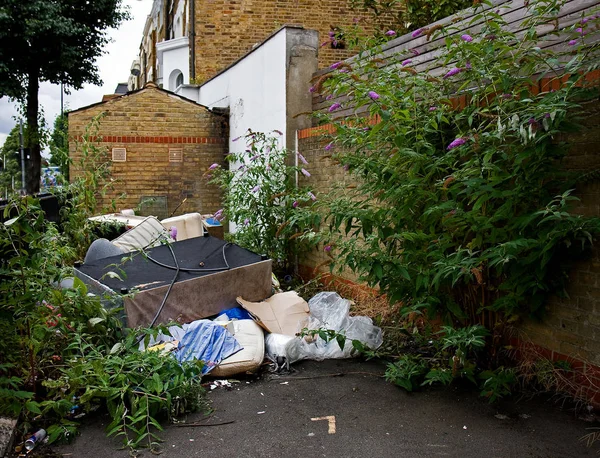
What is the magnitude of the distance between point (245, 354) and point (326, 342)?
0.70 meters

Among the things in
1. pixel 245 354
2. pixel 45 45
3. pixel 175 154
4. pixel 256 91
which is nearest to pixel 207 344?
pixel 245 354

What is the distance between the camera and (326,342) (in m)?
5.00

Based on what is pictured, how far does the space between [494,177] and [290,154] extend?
490 cm

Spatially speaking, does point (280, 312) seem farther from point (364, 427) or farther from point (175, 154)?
point (175, 154)

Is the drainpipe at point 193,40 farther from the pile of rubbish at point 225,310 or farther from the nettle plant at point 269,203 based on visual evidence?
the pile of rubbish at point 225,310

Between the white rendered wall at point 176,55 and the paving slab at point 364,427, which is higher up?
the white rendered wall at point 176,55

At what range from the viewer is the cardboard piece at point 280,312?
5.73 metres

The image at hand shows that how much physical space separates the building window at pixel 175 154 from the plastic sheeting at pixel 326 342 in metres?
7.40

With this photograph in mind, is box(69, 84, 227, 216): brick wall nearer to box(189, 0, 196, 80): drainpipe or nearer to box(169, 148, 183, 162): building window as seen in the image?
box(169, 148, 183, 162): building window

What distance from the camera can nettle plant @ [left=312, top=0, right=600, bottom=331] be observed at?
3.64m

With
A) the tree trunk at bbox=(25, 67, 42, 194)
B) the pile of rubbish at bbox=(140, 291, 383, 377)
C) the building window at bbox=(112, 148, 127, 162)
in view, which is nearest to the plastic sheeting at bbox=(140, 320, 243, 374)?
the pile of rubbish at bbox=(140, 291, 383, 377)

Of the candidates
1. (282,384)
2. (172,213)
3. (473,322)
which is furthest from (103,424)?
(172,213)

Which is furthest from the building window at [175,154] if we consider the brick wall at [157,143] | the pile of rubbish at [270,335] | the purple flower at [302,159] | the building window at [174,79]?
the building window at [174,79]

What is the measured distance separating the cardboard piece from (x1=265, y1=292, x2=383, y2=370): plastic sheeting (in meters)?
0.15
